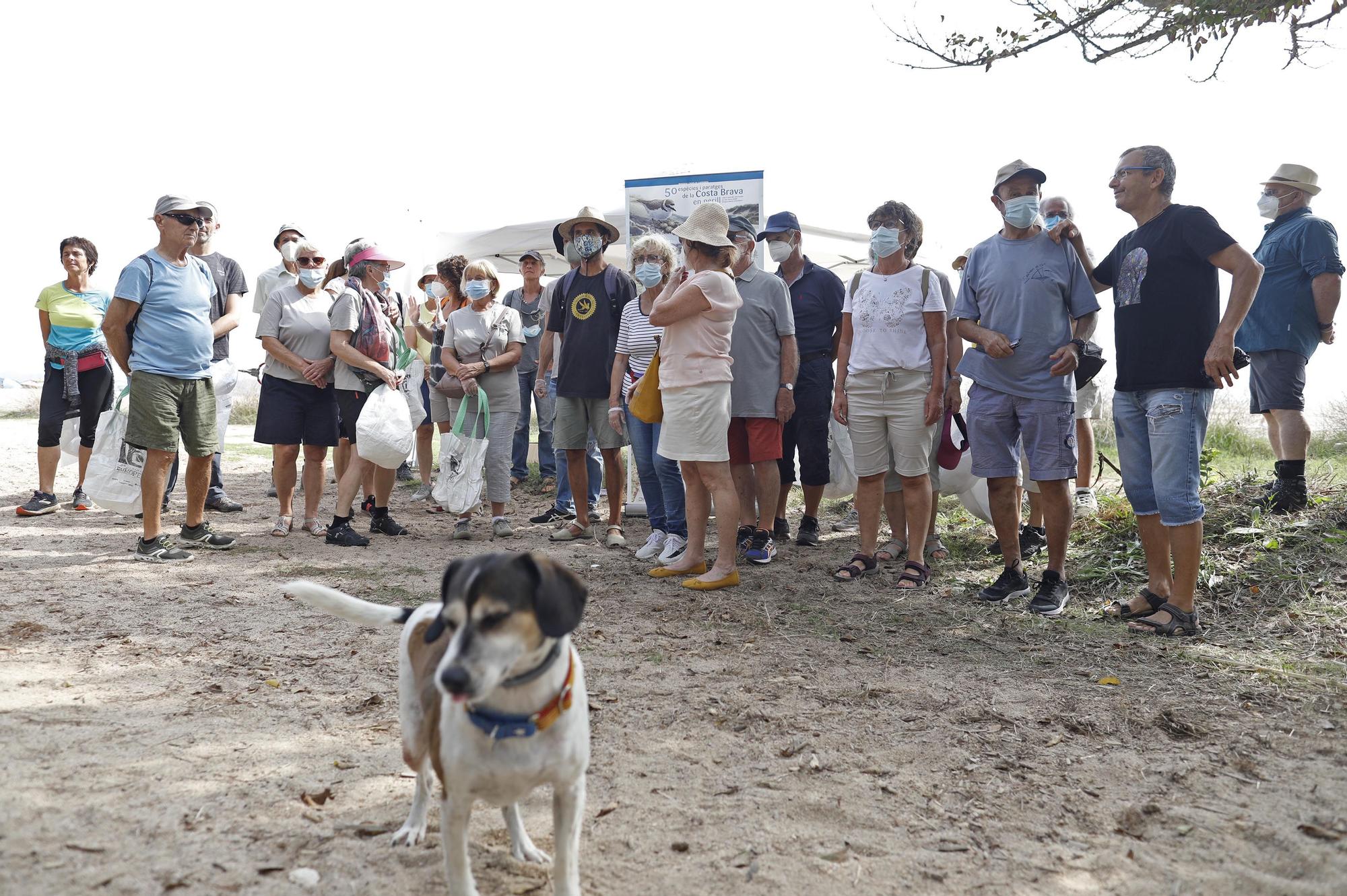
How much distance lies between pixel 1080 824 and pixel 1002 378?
2.81 meters

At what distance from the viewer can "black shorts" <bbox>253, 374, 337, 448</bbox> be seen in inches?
255

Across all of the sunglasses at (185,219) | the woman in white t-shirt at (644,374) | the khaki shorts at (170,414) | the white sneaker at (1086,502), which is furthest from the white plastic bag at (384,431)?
the white sneaker at (1086,502)

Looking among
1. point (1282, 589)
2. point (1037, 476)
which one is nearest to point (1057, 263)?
point (1037, 476)

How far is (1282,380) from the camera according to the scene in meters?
6.02

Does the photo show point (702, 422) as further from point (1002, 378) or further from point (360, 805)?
point (360, 805)

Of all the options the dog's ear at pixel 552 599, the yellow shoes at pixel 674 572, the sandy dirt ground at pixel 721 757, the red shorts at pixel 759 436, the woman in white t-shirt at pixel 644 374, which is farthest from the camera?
the woman in white t-shirt at pixel 644 374

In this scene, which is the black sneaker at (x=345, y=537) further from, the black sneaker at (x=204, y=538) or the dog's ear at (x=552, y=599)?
the dog's ear at (x=552, y=599)

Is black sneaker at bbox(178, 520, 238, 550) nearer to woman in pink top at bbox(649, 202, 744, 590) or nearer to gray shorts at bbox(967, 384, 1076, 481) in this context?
woman in pink top at bbox(649, 202, 744, 590)

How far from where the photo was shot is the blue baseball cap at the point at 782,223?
246 inches

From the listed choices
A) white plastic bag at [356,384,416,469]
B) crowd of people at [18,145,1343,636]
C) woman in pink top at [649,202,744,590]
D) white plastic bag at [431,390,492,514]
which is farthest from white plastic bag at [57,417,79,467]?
woman in pink top at [649,202,744,590]

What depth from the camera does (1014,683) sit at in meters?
3.75

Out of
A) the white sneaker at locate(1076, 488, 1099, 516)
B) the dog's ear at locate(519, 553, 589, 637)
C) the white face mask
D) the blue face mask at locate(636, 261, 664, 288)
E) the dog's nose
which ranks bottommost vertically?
the white sneaker at locate(1076, 488, 1099, 516)

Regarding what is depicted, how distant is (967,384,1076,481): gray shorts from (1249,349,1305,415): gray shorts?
86.1 inches

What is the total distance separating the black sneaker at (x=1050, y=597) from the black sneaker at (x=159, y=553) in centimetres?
502
